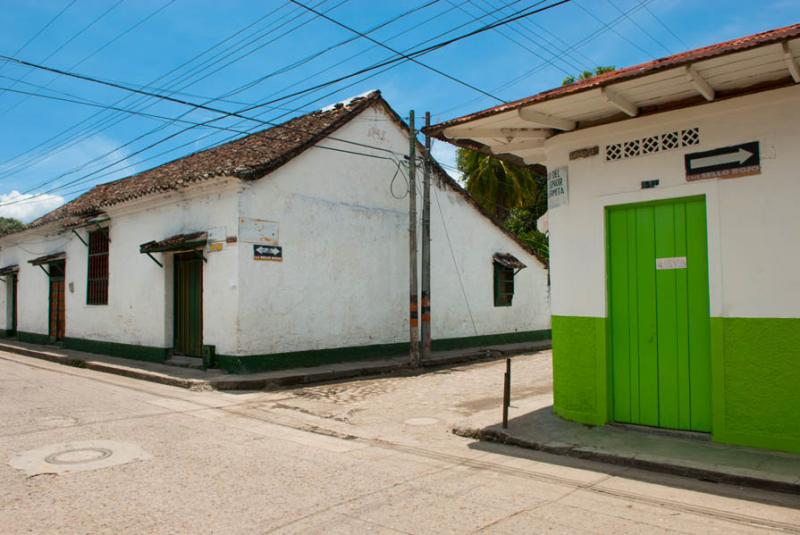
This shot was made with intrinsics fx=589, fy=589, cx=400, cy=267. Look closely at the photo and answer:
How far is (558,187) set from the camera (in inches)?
293

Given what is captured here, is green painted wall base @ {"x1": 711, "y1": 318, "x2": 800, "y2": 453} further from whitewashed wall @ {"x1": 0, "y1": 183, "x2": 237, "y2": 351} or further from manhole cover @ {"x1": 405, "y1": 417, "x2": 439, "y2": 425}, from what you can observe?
whitewashed wall @ {"x1": 0, "y1": 183, "x2": 237, "y2": 351}

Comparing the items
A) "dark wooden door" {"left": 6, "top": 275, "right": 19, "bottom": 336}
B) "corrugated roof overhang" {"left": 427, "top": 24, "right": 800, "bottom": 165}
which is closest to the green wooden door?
"corrugated roof overhang" {"left": 427, "top": 24, "right": 800, "bottom": 165}

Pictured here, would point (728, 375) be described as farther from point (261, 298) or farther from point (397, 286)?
point (397, 286)

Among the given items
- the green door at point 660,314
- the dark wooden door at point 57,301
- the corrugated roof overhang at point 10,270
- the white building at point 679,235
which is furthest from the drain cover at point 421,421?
the corrugated roof overhang at point 10,270

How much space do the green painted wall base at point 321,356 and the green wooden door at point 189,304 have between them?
1.35 m

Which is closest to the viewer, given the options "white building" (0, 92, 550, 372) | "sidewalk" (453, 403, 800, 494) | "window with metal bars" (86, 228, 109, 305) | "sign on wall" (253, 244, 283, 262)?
"sidewalk" (453, 403, 800, 494)

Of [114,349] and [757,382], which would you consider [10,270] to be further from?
[757,382]

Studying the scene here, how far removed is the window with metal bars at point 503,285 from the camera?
19109 mm

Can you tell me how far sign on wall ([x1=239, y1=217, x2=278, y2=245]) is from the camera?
39.1ft

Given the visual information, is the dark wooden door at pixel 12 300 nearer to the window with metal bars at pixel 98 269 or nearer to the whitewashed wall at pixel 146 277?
the whitewashed wall at pixel 146 277

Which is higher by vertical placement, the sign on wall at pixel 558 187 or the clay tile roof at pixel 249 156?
the clay tile roof at pixel 249 156

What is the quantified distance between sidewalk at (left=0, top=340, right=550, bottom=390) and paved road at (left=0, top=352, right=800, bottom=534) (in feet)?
7.03

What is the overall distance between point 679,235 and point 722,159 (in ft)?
2.91

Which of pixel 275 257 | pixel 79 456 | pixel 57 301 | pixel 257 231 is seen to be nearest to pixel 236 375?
pixel 275 257
